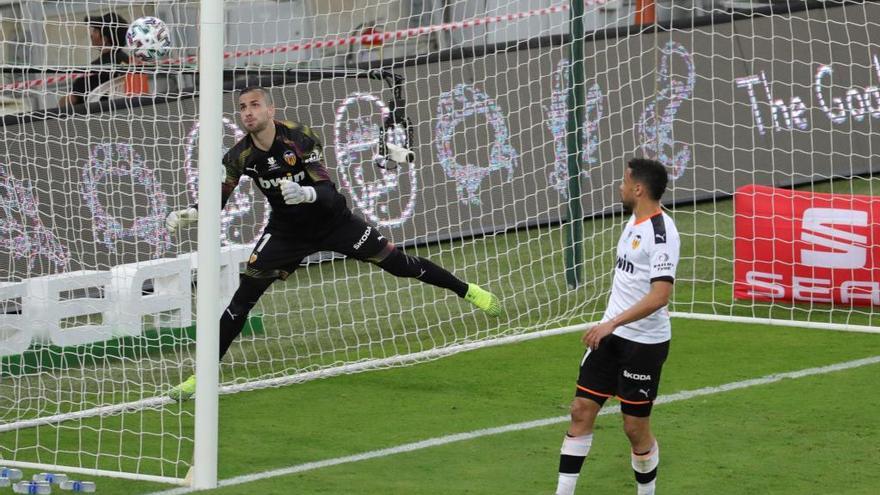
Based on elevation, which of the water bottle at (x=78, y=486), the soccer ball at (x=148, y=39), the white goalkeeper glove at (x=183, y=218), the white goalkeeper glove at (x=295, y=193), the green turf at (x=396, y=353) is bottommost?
the green turf at (x=396, y=353)

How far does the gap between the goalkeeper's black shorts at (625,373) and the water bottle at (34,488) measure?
2603 mm

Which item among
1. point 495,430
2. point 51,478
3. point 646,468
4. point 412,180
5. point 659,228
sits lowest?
point 495,430

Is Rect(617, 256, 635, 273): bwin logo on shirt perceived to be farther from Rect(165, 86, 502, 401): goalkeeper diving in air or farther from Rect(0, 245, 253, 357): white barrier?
Rect(0, 245, 253, 357): white barrier

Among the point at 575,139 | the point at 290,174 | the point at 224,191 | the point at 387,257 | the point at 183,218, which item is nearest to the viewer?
the point at 183,218

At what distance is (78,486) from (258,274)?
232 centimetres

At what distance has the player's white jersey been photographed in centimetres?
666

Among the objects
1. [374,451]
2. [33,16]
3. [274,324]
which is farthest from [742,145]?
[374,451]

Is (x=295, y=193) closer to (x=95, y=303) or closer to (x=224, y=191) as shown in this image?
(x=224, y=191)

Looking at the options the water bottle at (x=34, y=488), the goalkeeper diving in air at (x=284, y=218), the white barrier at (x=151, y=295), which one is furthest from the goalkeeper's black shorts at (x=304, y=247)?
the water bottle at (x=34, y=488)

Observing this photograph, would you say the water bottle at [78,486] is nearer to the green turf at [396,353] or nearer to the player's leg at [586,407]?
the green turf at [396,353]

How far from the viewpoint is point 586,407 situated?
6824 mm

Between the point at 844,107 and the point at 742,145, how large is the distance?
1.12m

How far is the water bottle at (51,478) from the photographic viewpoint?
24.2ft

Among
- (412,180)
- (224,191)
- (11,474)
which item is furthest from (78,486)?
(412,180)
